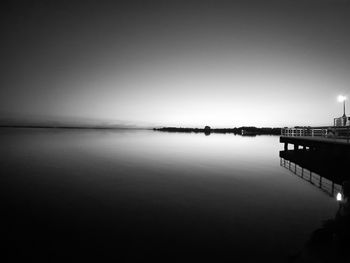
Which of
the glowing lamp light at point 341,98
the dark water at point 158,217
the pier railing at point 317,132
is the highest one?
the glowing lamp light at point 341,98

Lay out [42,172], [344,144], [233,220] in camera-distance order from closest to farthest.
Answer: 1. [233,220]
2. [344,144]
3. [42,172]

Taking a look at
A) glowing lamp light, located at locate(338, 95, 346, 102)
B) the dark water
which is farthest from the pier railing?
the dark water

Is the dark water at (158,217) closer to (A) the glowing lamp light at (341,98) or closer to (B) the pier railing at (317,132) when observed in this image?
(B) the pier railing at (317,132)

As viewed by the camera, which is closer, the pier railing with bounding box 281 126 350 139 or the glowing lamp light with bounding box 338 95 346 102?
the pier railing with bounding box 281 126 350 139

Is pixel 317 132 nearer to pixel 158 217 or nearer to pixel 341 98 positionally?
pixel 341 98

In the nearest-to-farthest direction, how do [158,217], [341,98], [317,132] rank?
[158,217], [341,98], [317,132]

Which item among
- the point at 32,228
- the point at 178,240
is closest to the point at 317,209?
the point at 178,240

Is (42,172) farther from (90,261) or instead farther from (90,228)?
(90,261)

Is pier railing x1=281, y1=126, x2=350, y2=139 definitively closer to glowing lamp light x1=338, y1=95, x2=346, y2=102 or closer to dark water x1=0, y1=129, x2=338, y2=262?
glowing lamp light x1=338, y1=95, x2=346, y2=102

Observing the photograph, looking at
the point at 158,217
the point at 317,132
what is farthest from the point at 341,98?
the point at 158,217

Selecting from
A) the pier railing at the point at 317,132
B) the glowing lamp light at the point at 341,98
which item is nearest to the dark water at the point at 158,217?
the pier railing at the point at 317,132

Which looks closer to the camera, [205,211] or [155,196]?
[205,211]

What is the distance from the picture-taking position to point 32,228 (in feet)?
37.8

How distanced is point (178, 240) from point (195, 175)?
15884mm
